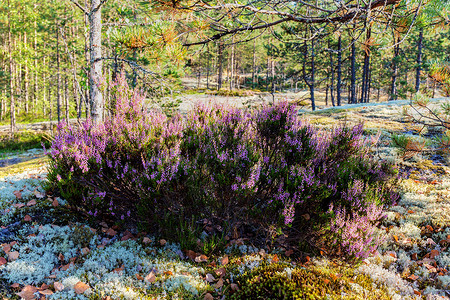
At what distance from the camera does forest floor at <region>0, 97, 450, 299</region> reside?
286cm

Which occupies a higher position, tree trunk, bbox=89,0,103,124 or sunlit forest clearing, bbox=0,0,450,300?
tree trunk, bbox=89,0,103,124

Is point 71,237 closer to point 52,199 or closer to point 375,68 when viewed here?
point 52,199

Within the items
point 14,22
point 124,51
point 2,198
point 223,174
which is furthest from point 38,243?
point 14,22

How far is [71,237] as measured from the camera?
3680mm

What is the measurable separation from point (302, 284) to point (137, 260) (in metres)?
2.08

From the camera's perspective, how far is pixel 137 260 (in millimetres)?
3303

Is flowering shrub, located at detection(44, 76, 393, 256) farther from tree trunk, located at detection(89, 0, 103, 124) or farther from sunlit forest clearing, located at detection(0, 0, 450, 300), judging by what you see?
tree trunk, located at detection(89, 0, 103, 124)

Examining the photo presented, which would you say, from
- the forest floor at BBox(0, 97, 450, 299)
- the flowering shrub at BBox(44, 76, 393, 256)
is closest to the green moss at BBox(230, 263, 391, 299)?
the forest floor at BBox(0, 97, 450, 299)

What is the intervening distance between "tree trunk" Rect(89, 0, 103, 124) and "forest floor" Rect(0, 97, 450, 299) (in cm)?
214

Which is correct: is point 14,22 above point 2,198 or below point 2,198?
above

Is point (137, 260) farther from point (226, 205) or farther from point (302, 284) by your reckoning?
point (302, 284)

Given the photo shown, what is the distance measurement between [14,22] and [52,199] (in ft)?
82.6

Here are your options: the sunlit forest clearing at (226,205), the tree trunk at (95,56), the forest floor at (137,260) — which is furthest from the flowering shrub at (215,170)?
the tree trunk at (95,56)

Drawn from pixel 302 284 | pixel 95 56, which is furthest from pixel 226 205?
pixel 95 56
